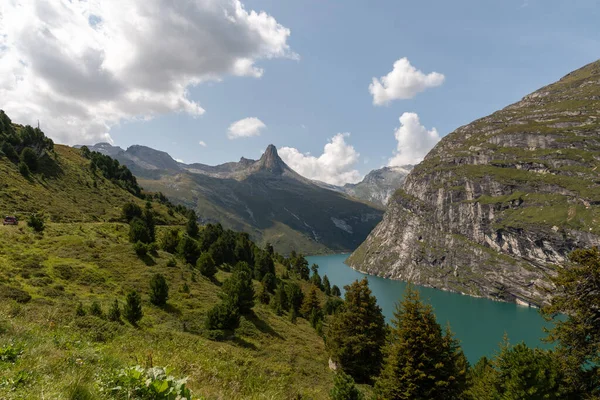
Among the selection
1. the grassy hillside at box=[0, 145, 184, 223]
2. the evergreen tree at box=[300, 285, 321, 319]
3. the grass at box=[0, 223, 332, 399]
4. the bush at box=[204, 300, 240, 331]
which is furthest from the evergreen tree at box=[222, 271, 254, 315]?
the grassy hillside at box=[0, 145, 184, 223]

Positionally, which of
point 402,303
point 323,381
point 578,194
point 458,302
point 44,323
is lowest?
point 458,302

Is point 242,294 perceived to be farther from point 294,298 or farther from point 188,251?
point 188,251

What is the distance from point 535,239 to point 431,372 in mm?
231000

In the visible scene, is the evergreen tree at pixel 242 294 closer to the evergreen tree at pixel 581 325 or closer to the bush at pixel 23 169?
the evergreen tree at pixel 581 325

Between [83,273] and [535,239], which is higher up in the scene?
[535,239]

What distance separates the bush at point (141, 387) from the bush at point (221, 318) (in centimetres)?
3171

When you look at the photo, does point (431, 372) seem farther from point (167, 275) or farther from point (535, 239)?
point (535, 239)

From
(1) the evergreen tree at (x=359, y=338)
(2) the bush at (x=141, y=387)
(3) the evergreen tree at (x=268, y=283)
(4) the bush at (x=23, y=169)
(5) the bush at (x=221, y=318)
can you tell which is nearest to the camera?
(2) the bush at (x=141, y=387)

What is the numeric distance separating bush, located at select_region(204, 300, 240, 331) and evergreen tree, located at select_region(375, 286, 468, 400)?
66.5 ft

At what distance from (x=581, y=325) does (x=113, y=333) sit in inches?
1231

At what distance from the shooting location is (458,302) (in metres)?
178

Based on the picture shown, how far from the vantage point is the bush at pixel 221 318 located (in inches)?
1373

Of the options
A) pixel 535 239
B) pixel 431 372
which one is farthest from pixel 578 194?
pixel 431 372

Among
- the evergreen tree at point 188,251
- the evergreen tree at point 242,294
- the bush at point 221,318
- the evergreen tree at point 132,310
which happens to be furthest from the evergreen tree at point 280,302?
the evergreen tree at point 132,310
